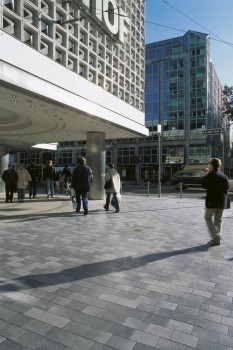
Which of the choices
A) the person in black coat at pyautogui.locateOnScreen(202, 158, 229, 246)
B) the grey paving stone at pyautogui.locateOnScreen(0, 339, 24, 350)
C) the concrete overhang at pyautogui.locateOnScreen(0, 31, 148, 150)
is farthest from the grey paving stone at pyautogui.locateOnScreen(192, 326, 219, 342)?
the concrete overhang at pyautogui.locateOnScreen(0, 31, 148, 150)

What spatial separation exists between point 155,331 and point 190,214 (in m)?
8.04

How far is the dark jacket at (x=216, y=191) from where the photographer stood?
592cm

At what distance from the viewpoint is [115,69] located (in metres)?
14.4

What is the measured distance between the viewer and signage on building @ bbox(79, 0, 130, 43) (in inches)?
474

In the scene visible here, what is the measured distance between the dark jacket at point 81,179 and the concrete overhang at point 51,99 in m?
2.44

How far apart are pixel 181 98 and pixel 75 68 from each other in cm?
4001

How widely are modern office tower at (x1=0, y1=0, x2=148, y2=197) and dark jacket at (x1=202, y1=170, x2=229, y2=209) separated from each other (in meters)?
5.80

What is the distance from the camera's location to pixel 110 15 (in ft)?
44.6

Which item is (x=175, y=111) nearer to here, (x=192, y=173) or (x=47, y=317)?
(x=192, y=173)

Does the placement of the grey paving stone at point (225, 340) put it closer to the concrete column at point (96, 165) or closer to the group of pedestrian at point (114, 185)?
the group of pedestrian at point (114, 185)

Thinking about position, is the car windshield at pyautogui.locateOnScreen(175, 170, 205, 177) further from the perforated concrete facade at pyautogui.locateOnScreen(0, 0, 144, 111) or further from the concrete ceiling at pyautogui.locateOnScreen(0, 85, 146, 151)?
the concrete ceiling at pyautogui.locateOnScreen(0, 85, 146, 151)

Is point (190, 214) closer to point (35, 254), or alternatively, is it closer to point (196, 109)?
point (35, 254)

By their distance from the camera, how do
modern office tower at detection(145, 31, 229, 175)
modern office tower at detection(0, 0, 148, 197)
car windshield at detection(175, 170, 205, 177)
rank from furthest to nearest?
1. modern office tower at detection(145, 31, 229, 175)
2. car windshield at detection(175, 170, 205, 177)
3. modern office tower at detection(0, 0, 148, 197)

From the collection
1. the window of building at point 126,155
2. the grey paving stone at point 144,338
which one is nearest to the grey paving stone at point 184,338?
the grey paving stone at point 144,338
